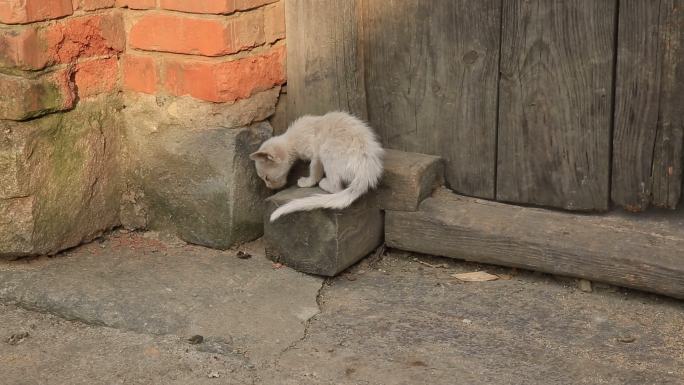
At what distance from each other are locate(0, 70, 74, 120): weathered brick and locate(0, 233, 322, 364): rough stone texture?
0.62 metres

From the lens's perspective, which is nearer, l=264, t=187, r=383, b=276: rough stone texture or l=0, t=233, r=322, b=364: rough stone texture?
l=0, t=233, r=322, b=364: rough stone texture

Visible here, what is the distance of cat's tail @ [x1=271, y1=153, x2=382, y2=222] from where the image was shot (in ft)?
13.3

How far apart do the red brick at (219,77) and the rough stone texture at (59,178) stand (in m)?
0.34

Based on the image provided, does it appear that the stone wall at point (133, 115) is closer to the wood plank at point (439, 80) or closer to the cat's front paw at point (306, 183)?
the cat's front paw at point (306, 183)

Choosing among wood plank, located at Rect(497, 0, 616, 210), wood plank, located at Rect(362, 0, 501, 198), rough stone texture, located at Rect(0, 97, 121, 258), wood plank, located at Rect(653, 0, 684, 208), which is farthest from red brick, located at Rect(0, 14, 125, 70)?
wood plank, located at Rect(653, 0, 684, 208)

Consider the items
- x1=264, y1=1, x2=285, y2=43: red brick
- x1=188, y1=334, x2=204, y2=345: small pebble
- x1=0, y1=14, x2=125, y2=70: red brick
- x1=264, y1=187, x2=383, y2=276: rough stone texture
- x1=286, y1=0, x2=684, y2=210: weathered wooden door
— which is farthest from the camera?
x1=264, y1=1, x2=285, y2=43: red brick

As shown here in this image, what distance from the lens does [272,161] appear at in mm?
4238

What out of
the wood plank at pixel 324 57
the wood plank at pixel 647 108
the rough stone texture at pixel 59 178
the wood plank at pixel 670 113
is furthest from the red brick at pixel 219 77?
the wood plank at pixel 670 113

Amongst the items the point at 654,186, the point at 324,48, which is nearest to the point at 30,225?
the point at 324,48

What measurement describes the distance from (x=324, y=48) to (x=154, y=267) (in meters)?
1.12

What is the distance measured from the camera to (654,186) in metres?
3.97

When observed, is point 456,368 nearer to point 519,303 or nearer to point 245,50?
point 519,303

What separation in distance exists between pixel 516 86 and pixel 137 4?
61.1 inches

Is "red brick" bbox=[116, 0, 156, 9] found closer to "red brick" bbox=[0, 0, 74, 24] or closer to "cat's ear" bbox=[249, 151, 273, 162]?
"red brick" bbox=[0, 0, 74, 24]
